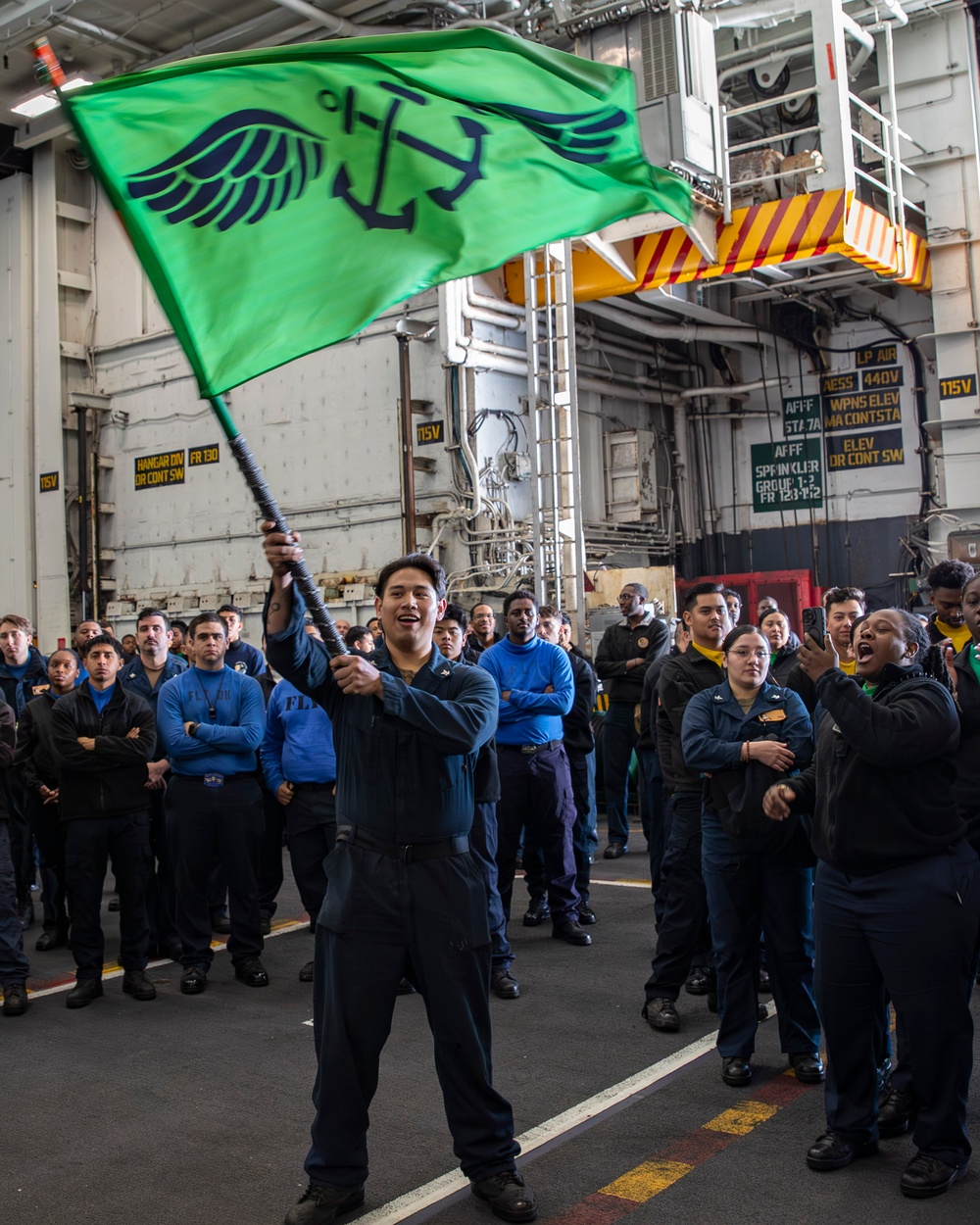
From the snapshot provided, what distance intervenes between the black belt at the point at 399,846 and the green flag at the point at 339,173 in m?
1.38

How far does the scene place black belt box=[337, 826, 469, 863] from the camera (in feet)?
11.7

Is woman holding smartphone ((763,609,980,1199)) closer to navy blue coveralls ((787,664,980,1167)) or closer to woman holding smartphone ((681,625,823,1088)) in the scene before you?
navy blue coveralls ((787,664,980,1167))

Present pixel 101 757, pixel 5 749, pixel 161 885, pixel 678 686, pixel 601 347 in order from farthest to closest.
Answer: pixel 601 347 < pixel 161 885 < pixel 101 757 < pixel 5 749 < pixel 678 686

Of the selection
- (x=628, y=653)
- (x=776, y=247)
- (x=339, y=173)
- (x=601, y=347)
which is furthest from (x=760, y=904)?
(x=601, y=347)

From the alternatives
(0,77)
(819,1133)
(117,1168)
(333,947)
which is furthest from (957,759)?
(0,77)

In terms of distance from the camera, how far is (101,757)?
6219 millimetres

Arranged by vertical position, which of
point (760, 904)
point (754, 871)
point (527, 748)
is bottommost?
point (760, 904)

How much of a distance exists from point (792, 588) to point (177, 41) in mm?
10024

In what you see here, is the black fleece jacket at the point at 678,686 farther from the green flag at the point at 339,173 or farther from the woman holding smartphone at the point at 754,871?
the green flag at the point at 339,173

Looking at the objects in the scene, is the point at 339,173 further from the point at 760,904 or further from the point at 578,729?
the point at 578,729

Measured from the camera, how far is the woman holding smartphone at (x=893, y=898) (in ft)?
11.8

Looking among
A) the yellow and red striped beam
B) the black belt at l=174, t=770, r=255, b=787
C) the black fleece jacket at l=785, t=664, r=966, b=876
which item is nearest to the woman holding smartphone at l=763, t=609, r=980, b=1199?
the black fleece jacket at l=785, t=664, r=966, b=876

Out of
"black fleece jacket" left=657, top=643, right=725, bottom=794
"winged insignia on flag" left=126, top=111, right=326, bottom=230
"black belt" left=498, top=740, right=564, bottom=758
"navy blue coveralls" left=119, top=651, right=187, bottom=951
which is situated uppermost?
"winged insignia on flag" left=126, top=111, right=326, bottom=230

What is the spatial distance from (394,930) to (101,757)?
3.19 meters
